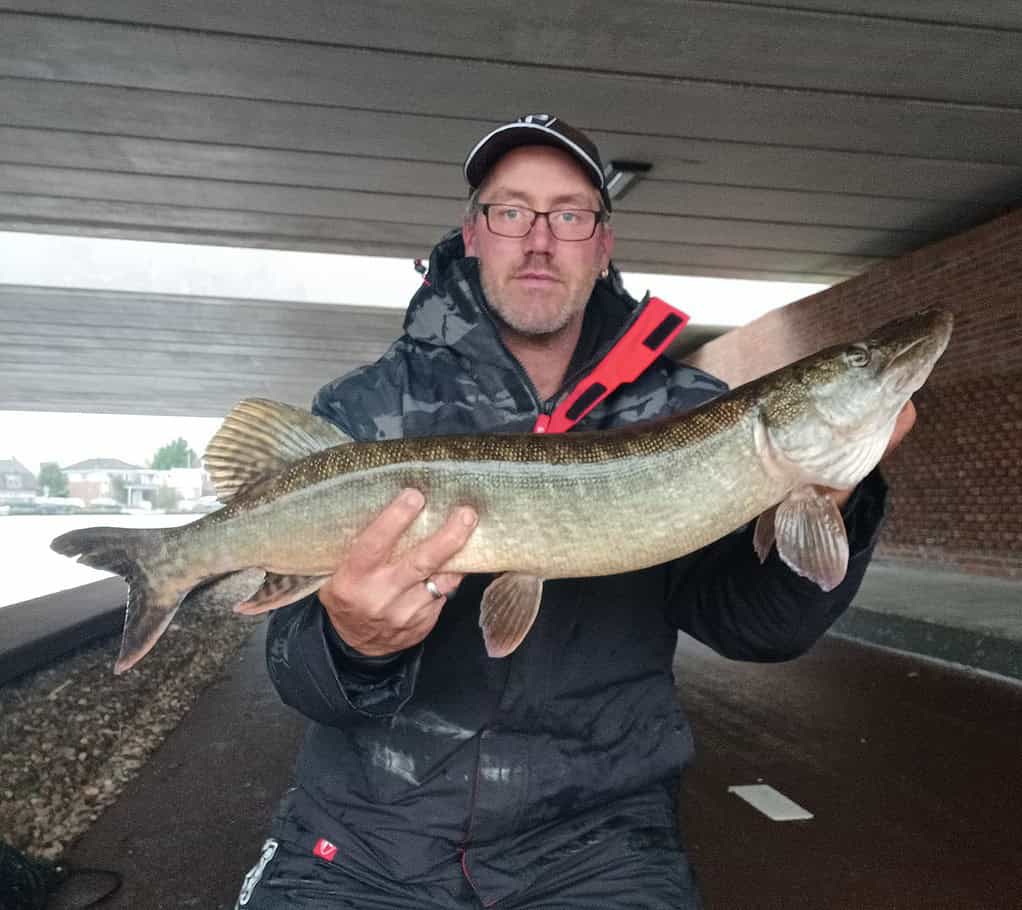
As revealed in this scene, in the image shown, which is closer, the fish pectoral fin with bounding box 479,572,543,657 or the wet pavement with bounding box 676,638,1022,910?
the fish pectoral fin with bounding box 479,572,543,657

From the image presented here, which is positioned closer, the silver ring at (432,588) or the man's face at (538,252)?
the silver ring at (432,588)

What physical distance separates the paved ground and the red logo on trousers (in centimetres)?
149

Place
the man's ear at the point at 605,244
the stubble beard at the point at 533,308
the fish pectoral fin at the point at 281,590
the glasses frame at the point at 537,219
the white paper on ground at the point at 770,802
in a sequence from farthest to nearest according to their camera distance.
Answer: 1. the white paper on ground at the point at 770,802
2. the man's ear at the point at 605,244
3. the glasses frame at the point at 537,219
4. the stubble beard at the point at 533,308
5. the fish pectoral fin at the point at 281,590

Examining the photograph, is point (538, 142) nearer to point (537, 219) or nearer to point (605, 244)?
point (537, 219)

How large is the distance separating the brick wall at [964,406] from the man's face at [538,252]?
8.94 meters

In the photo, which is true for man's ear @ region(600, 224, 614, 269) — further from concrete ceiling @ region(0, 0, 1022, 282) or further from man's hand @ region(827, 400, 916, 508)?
concrete ceiling @ region(0, 0, 1022, 282)

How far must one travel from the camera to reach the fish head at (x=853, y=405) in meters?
2.25

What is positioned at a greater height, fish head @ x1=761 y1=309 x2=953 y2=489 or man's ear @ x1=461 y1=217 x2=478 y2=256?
man's ear @ x1=461 y1=217 x2=478 y2=256

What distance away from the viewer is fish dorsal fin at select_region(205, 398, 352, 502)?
2525 millimetres

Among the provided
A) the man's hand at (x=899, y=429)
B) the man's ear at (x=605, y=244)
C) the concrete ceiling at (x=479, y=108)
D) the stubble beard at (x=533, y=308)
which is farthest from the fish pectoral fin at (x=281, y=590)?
the concrete ceiling at (x=479, y=108)

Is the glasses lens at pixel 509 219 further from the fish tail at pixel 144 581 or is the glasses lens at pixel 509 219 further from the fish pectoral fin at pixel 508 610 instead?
the fish tail at pixel 144 581

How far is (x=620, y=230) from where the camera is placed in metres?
11.9

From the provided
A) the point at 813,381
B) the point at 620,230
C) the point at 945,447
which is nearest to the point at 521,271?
the point at 813,381

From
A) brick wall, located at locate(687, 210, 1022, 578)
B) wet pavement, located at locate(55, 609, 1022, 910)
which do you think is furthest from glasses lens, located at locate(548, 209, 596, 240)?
brick wall, located at locate(687, 210, 1022, 578)
